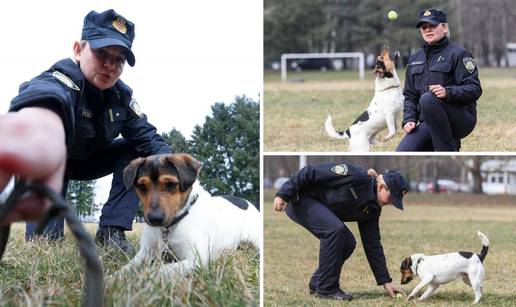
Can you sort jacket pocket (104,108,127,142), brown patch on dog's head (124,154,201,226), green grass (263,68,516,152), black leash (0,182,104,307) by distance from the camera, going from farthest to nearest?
green grass (263,68,516,152), jacket pocket (104,108,127,142), brown patch on dog's head (124,154,201,226), black leash (0,182,104,307)

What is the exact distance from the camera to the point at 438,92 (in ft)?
11.8

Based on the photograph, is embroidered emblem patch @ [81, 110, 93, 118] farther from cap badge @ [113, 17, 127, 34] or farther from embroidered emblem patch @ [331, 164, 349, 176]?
embroidered emblem patch @ [331, 164, 349, 176]

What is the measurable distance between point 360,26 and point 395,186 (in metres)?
19.1

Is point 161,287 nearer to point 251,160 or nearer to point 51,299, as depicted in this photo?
point 51,299

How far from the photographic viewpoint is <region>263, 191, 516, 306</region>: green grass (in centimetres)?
353

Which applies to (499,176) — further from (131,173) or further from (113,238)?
(131,173)

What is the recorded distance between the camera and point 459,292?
377 cm

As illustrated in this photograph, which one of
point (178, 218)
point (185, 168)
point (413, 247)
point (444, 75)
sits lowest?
point (413, 247)

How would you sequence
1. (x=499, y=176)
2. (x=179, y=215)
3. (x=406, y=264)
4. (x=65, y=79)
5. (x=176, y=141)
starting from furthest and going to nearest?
(x=499, y=176) < (x=406, y=264) < (x=176, y=141) < (x=179, y=215) < (x=65, y=79)

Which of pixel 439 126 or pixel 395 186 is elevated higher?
pixel 439 126

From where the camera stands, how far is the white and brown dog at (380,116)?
4.34 m

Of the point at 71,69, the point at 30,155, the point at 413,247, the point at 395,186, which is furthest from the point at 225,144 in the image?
the point at 413,247

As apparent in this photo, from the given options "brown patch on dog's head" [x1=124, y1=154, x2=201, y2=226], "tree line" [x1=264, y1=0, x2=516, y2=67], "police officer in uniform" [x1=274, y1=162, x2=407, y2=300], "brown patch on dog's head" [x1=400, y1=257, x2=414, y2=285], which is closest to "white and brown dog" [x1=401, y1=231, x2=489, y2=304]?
"brown patch on dog's head" [x1=400, y1=257, x2=414, y2=285]

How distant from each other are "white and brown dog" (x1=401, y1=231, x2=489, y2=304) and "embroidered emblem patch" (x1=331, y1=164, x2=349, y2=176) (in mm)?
641
